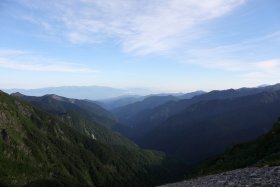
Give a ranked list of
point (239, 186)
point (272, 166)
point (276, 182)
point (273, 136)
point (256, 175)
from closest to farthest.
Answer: point (276, 182) → point (239, 186) → point (256, 175) → point (272, 166) → point (273, 136)

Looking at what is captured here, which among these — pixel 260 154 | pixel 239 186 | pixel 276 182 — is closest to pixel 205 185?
pixel 239 186

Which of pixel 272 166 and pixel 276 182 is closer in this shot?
pixel 276 182

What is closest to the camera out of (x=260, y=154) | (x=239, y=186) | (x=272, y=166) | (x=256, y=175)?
(x=239, y=186)

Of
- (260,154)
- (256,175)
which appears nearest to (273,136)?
(260,154)

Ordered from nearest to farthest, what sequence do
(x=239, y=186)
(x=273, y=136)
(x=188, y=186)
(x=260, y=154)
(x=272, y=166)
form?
1. (x=239, y=186)
2. (x=272, y=166)
3. (x=188, y=186)
4. (x=260, y=154)
5. (x=273, y=136)

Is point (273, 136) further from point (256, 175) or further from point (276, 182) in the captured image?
point (276, 182)

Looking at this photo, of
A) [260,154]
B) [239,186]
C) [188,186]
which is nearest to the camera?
[239,186]

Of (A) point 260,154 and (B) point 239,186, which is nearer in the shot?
(B) point 239,186

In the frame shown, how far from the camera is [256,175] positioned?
25859 millimetres

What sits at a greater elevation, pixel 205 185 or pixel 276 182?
pixel 276 182

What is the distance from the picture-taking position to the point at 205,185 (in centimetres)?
2986

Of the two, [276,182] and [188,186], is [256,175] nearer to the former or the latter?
[276,182]

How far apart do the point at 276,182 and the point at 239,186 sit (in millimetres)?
2580

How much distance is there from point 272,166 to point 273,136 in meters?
16.4
